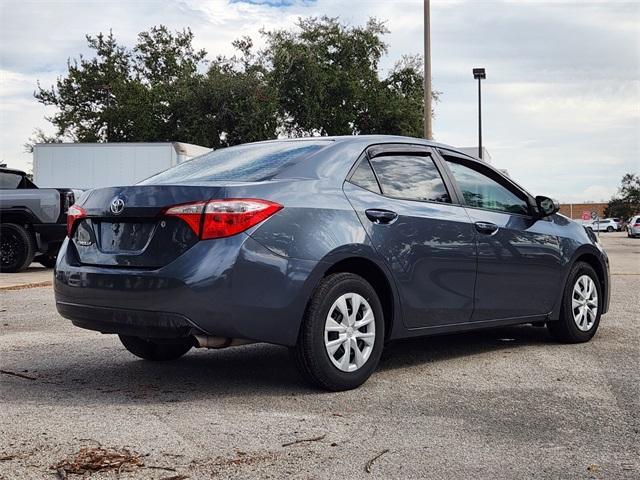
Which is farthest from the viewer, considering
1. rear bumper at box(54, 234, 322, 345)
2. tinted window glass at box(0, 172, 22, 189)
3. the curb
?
tinted window glass at box(0, 172, 22, 189)

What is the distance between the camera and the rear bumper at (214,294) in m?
4.38

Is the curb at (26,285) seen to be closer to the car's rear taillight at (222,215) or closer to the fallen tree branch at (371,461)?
the car's rear taillight at (222,215)

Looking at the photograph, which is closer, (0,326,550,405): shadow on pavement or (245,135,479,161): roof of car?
(0,326,550,405): shadow on pavement

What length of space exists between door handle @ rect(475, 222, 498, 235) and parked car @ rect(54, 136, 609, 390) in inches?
0.4

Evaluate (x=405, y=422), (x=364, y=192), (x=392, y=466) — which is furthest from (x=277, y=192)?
(x=392, y=466)

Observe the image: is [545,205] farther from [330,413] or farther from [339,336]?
[330,413]

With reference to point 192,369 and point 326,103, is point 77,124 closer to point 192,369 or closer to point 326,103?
point 326,103

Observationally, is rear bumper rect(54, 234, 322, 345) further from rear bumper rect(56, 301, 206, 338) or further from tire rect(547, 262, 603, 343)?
tire rect(547, 262, 603, 343)

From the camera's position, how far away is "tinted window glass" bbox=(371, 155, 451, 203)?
5363 millimetres

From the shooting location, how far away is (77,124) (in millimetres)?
54469

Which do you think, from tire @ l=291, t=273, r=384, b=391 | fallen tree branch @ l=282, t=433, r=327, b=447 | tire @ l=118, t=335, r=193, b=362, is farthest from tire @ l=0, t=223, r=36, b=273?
fallen tree branch @ l=282, t=433, r=327, b=447

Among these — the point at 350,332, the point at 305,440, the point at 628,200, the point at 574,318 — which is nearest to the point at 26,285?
the point at 574,318

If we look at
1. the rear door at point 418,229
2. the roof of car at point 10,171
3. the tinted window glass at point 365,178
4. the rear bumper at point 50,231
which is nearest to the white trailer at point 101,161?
the roof of car at point 10,171

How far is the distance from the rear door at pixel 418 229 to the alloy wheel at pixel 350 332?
34cm
